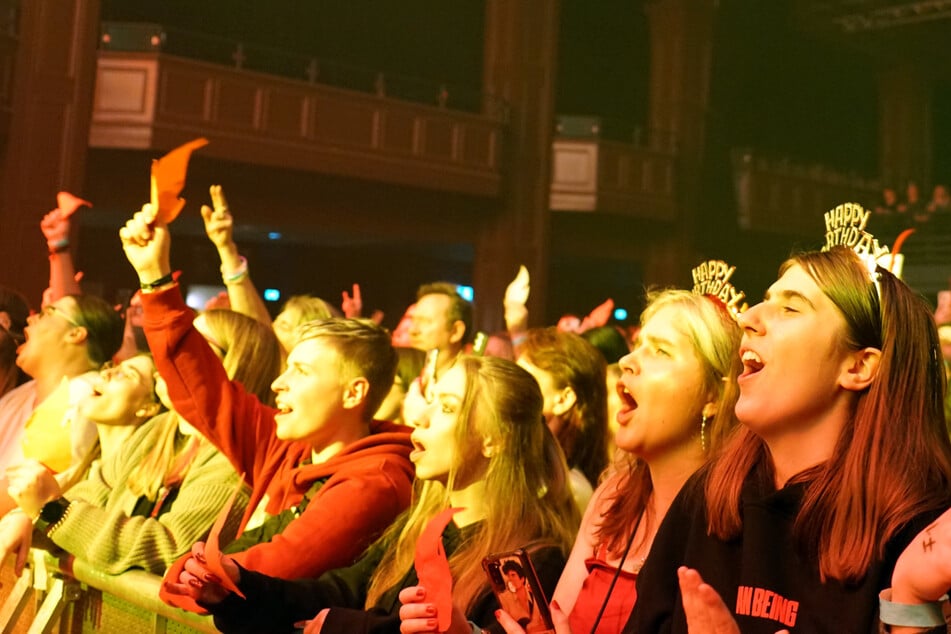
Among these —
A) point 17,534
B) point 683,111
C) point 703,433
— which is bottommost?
point 17,534

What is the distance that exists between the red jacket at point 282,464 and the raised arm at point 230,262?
2.32ft

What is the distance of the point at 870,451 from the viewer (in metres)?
1.60

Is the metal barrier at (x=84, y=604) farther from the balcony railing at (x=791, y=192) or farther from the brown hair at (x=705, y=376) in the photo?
the balcony railing at (x=791, y=192)

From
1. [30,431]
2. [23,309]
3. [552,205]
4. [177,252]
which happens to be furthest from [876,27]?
[30,431]

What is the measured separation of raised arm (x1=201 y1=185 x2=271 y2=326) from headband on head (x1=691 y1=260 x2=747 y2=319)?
76.2 inches

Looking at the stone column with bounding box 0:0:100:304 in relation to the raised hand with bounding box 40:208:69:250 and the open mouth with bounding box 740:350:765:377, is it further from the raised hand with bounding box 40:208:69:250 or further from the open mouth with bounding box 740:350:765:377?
the open mouth with bounding box 740:350:765:377

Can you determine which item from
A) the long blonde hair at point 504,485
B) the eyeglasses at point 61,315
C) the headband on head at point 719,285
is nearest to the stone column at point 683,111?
the eyeglasses at point 61,315

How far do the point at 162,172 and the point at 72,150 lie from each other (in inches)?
351

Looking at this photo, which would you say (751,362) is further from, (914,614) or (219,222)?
(219,222)

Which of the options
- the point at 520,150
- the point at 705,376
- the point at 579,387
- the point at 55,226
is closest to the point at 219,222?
the point at 579,387

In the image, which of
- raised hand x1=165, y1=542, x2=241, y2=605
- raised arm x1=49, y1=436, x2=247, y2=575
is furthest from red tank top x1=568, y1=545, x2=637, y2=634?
raised arm x1=49, y1=436, x2=247, y2=575

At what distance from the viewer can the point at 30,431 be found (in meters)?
4.20

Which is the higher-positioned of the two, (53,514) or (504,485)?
(504,485)

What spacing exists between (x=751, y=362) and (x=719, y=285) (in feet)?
2.00
